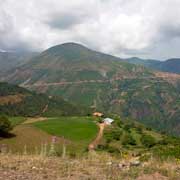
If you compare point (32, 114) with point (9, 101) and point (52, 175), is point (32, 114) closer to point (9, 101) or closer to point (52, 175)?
point (9, 101)

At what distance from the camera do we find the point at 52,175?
8.82 metres

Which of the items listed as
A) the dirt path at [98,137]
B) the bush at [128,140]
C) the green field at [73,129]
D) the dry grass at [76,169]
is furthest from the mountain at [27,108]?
the dry grass at [76,169]

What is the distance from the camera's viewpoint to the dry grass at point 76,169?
8.81 meters

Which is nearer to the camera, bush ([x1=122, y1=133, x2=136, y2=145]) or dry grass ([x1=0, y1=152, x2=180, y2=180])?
dry grass ([x1=0, y1=152, x2=180, y2=180])

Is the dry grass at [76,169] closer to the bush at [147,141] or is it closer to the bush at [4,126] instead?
the bush at [4,126]

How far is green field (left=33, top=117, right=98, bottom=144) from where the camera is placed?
10769cm

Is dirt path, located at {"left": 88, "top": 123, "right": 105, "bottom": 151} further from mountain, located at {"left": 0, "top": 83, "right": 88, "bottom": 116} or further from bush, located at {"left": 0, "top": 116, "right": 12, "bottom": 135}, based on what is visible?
mountain, located at {"left": 0, "top": 83, "right": 88, "bottom": 116}

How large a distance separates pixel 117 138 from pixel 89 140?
837cm

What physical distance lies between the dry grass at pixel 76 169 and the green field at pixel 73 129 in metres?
92.6

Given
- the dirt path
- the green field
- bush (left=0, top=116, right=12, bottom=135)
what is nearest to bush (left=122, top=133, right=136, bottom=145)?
the dirt path

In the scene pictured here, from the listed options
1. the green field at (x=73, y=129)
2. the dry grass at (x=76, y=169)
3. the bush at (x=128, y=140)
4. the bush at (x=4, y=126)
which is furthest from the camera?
the green field at (x=73, y=129)

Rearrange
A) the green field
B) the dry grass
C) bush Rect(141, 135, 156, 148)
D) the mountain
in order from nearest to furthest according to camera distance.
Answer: the dry grass, bush Rect(141, 135, 156, 148), the green field, the mountain

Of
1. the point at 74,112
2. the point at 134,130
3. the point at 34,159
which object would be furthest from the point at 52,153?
the point at 74,112

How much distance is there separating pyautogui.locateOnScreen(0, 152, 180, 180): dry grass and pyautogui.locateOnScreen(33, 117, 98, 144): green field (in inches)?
3646
